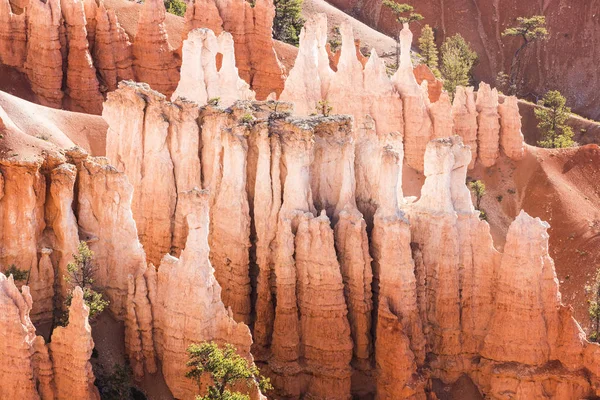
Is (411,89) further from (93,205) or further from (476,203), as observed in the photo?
(93,205)

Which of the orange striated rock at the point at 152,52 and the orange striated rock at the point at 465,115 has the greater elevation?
the orange striated rock at the point at 152,52

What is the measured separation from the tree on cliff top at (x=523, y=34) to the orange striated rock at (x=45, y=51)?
4577 cm

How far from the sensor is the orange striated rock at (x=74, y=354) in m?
43.4

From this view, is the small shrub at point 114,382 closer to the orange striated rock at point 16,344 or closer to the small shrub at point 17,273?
the orange striated rock at point 16,344

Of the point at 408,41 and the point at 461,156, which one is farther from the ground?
the point at 408,41

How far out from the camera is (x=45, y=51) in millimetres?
79938

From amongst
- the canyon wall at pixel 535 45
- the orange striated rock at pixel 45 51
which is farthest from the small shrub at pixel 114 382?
the canyon wall at pixel 535 45

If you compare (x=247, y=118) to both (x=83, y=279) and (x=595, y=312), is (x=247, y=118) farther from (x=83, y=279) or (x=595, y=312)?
(x=595, y=312)

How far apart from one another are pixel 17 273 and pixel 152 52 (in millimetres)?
39343

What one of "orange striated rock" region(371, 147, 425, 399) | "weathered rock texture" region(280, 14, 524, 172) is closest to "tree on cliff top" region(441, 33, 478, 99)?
"weathered rock texture" region(280, 14, 524, 172)

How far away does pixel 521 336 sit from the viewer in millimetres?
54031

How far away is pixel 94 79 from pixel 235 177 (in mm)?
29802

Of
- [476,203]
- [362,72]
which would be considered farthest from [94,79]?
[476,203]

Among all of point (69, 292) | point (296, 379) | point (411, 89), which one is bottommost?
point (296, 379)
